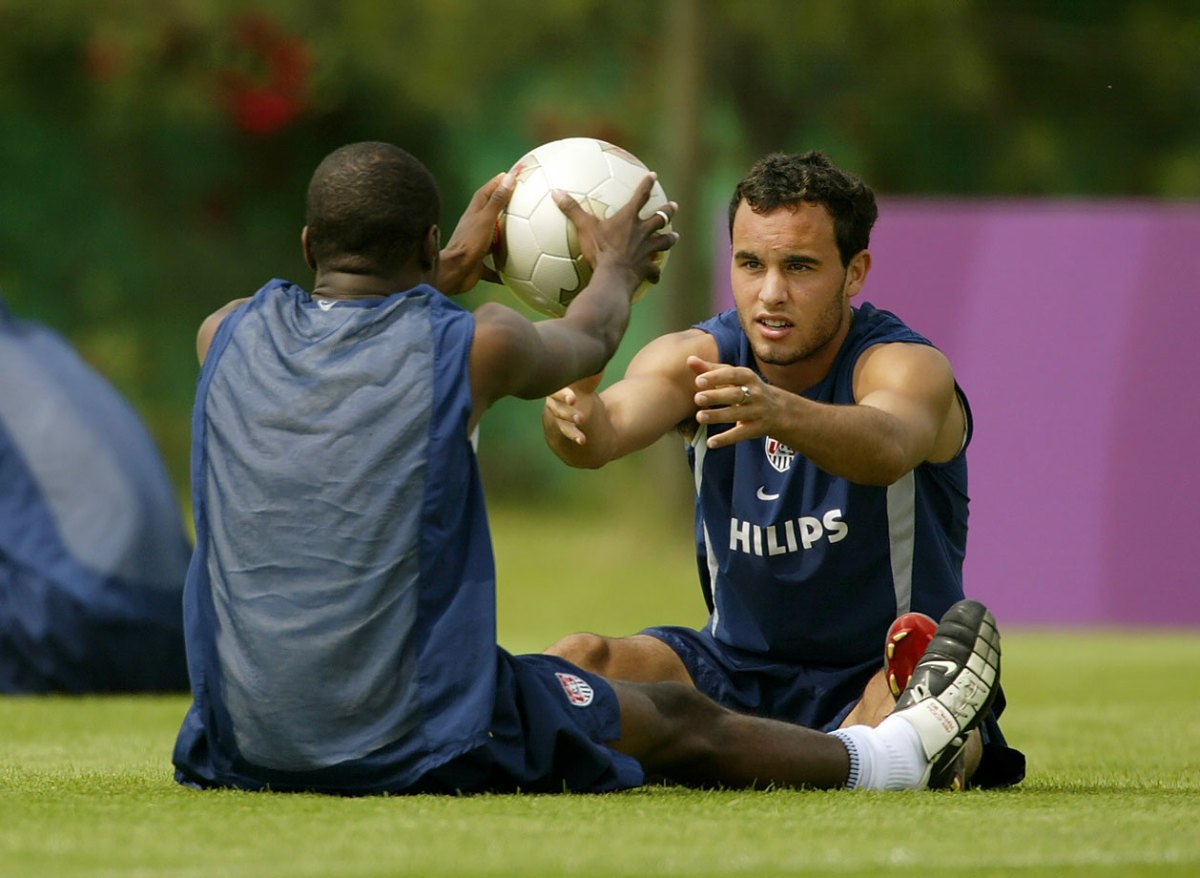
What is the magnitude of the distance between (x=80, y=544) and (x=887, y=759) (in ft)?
14.1

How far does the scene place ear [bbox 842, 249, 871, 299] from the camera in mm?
Answer: 4887

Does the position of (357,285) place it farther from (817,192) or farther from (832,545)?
(832,545)

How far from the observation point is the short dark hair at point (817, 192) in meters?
4.80

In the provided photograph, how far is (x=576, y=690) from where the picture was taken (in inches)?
162

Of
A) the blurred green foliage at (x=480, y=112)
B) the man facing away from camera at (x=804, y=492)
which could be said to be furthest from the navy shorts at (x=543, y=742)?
the blurred green foliage at (x=480, y=112)

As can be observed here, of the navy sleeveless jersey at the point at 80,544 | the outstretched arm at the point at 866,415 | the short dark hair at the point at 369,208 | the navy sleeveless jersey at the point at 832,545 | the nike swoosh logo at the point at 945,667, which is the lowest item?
the navy sleeveless jersey at the point at 80,544

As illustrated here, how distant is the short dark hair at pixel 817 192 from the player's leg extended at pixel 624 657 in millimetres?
1170

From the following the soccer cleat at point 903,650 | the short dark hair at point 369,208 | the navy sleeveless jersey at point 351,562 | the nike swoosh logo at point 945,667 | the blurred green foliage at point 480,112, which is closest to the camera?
the navy sleeveless jersey at point 351,562

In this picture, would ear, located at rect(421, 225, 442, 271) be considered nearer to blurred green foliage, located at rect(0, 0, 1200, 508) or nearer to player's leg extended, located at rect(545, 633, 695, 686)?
player's leg extended, located at rect(545, 633, 695, 686)

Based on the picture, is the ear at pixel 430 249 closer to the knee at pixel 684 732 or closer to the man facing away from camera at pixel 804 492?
the man facing away from camera at pixel 804 492

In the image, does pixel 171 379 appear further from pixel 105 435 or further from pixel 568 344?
pixel 568 344

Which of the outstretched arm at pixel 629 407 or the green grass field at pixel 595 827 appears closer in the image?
the green grass field at pixel 595 827

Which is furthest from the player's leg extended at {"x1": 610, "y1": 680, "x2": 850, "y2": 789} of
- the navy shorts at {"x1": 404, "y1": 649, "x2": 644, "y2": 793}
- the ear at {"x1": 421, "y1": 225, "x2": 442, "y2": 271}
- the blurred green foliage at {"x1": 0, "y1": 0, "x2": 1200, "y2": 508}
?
the blurred green foliage at {"x1": 0, "y1": 0, "x2": 1200, "y2": 508}

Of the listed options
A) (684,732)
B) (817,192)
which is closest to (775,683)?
(684,732)
